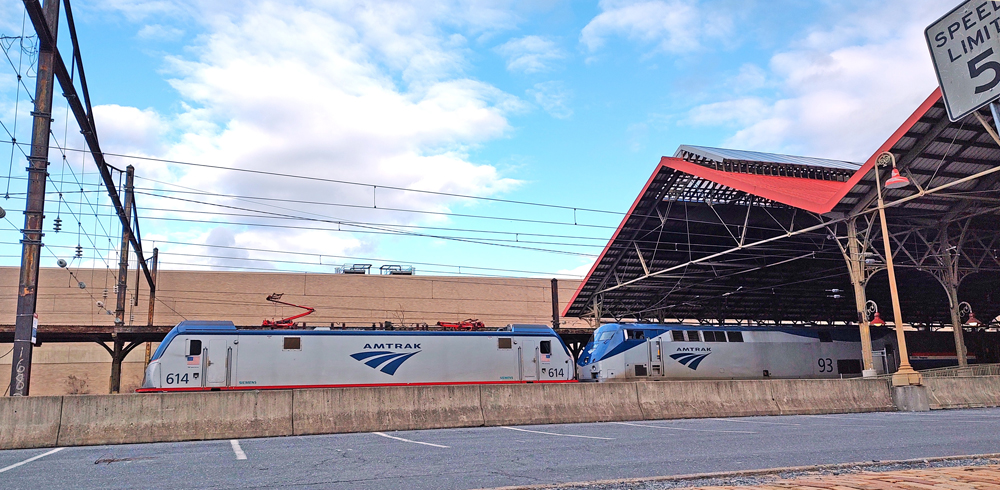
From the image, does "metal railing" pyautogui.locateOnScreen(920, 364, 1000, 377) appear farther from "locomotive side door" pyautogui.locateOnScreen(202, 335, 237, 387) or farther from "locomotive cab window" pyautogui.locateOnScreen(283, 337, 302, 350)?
"locomotive side door" pyautogui.locateOnScreen(202, 335, 237, 387)

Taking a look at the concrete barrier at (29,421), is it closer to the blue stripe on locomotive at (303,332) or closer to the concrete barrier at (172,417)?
the concrete barrier at (172,417)

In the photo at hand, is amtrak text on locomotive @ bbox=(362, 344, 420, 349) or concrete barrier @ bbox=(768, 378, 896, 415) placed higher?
amtrak text on locomotive @ bbox=(362, 344, 420, 349)

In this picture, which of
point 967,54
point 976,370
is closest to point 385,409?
point 967,54

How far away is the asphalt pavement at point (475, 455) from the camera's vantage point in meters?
8.19

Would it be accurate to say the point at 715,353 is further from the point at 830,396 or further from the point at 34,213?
the point at 34,213

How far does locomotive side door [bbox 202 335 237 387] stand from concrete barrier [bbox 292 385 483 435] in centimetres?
977

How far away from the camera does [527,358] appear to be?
2756 cm

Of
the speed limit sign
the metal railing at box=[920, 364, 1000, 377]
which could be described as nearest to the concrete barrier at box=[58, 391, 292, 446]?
the speed limit sign

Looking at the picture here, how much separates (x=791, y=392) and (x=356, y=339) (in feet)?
50.9

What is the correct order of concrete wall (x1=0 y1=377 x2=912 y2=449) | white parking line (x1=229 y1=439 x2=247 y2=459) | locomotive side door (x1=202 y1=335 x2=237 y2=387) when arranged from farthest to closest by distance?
locomotive side door (x1=202 y1=335 x2=237 y2=387)
concrete wall (x1=0 y1=377 x2=912 y2=449)
white parking line (x1=229 y1=439 x2=247 y2=459)

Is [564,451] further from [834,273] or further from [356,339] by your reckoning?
[834,273]

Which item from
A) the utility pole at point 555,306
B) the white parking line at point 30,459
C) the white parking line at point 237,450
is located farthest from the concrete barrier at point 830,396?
the utility pole at point 555,306

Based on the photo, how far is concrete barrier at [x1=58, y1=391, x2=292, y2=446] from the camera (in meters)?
13.6

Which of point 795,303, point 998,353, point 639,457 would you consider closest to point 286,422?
point 639,457
